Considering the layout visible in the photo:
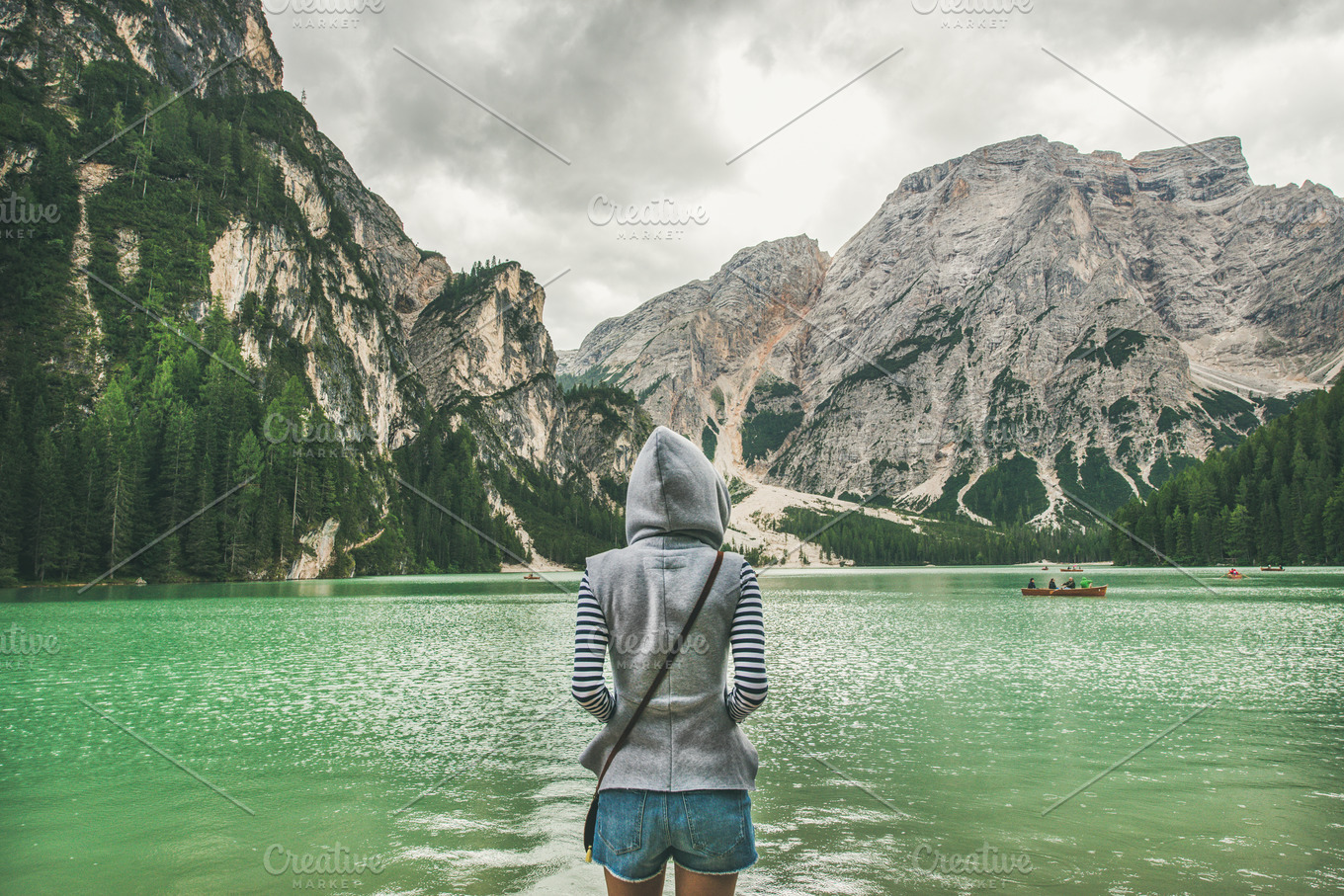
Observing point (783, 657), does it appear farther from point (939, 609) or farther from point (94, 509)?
point (94, 509)

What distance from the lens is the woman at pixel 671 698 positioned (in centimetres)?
377

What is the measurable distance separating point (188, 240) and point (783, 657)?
137259 millimetres

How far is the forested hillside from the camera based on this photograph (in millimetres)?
113188

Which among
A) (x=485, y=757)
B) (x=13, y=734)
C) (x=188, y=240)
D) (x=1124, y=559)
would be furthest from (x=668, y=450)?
(x=1124, y=559)

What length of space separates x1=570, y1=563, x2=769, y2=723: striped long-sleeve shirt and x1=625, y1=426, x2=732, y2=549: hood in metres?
0.40

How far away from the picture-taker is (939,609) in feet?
197

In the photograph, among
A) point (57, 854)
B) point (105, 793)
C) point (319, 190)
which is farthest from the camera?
point (319, 190)

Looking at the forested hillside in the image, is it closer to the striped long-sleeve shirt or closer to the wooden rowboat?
the wooden rowboat
